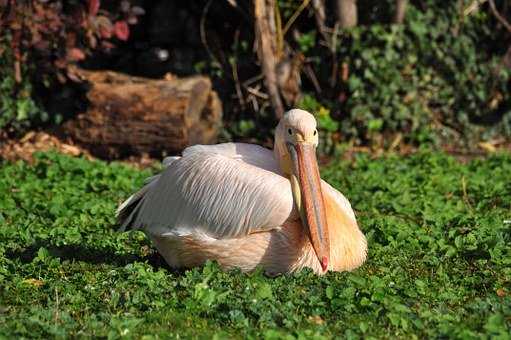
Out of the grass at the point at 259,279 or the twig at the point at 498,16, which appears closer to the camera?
the grass at the point at 259,279

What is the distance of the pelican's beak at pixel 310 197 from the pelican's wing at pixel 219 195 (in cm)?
6

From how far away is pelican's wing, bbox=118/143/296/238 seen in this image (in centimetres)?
530

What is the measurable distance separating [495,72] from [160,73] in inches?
134

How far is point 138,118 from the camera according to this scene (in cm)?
902

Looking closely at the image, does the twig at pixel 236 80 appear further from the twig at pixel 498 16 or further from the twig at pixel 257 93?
the twig at pixel 498 16

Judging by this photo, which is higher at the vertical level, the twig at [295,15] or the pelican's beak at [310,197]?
the twig at [295,15]

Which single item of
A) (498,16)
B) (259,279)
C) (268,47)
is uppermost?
(498,16)

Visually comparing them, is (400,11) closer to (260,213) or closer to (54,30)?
(54,30)

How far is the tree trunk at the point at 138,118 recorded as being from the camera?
9.00 meters

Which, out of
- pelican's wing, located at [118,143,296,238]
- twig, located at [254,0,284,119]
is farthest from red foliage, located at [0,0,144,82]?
pelican's wing, located at [118,143,296,238]

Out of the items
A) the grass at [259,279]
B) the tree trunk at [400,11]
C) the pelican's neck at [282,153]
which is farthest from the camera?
the tree trunk at [400,11]

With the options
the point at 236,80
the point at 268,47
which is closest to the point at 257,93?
the point at 236,80

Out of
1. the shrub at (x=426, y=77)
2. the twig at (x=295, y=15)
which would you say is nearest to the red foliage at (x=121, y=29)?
the twig at (x=295, y=15)

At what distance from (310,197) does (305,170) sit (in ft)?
0.58
